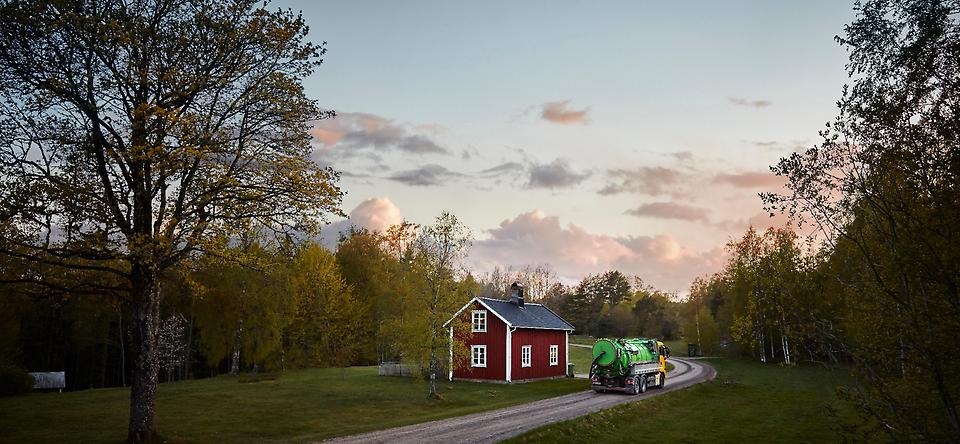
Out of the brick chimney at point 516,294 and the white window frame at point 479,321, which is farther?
the brick chimney at point 516,294

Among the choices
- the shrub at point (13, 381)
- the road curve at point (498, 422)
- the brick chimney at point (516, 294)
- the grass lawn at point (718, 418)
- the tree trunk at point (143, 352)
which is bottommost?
the grass lawn at point (718, 418)

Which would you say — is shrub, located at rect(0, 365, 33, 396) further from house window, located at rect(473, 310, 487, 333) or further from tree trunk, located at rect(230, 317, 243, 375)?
house window, located at rect(473, 310, 487, 333)

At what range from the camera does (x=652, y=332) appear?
105 metres

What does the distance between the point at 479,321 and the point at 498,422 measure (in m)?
22.8

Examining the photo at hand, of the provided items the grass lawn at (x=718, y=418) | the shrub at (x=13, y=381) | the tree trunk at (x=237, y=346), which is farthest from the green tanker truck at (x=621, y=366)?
the shrub at (x=13, y=381)

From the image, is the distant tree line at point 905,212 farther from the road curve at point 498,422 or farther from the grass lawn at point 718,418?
the road curve at point 498,422

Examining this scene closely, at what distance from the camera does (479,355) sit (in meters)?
46.5

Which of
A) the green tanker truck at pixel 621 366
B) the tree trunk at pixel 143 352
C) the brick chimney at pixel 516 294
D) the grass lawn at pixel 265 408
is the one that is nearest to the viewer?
the tree trunk at pixel 143 352

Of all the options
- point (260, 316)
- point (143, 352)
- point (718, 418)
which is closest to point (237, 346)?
point (260, 316)

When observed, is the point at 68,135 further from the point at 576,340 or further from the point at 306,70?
the point at 576,340

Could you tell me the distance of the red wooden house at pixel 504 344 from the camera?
45.3 metres

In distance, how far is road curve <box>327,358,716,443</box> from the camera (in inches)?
800

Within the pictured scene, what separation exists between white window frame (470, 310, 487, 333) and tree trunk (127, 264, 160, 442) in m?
29.0

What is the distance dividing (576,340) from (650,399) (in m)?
76.2
